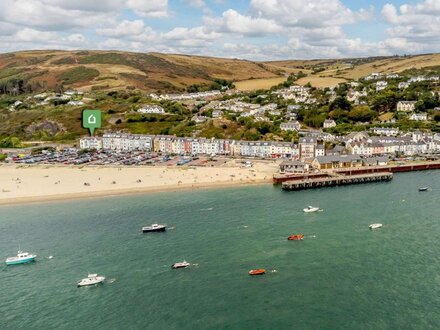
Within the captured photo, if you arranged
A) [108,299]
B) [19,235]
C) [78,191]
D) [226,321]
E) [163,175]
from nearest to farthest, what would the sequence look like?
1. [226,321]
2. [108,299]
3. [19,235]
4. [78,191]
5. [163,175]

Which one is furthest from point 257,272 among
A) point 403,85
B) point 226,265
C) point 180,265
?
Result: point 403,85

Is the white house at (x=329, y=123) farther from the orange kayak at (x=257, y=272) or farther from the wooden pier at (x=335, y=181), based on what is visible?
the orange kayak at (x=257, y=272)

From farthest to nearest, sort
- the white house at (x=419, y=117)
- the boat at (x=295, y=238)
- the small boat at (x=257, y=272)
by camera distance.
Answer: the white house at (x=419, y=117) < the boat at (x=295, y=238) < the small boat at (x=257, y=272)

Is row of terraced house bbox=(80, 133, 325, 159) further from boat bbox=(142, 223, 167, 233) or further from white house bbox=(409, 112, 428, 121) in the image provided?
boat bbox=(142, 223, 167, 233)

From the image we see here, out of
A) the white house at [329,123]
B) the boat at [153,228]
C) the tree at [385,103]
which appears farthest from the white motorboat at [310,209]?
the tree at [385,103]

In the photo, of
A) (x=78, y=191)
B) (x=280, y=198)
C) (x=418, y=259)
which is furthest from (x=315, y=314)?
(x=78, y=191)

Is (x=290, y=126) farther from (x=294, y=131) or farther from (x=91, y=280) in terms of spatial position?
(x=91, y=280)

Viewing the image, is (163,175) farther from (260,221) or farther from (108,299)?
(108,299)
